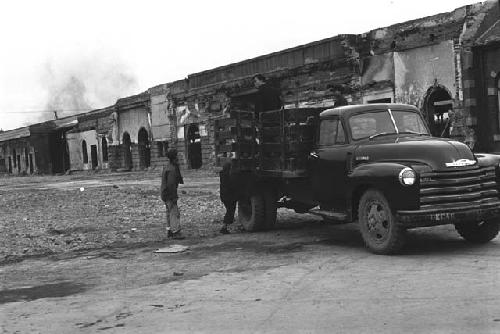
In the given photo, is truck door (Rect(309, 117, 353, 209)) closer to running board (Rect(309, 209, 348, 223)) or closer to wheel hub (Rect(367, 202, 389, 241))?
running board (Rect(309, 209, 348, 223))

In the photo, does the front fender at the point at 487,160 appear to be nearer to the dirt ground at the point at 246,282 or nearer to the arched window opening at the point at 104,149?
the dirt ground at the point at 246,282

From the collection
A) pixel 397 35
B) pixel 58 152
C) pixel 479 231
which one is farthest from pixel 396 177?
pixel 58 152

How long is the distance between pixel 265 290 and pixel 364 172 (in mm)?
2394

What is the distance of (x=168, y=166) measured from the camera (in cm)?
1030

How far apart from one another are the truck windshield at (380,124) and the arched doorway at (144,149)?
32103mm

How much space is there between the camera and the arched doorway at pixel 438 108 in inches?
796

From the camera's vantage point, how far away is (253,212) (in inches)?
416

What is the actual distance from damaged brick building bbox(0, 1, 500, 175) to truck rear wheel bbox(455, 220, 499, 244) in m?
3.85

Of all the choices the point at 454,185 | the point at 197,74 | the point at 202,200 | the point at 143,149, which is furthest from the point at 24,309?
the point at 143,149

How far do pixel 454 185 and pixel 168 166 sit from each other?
5040 mm

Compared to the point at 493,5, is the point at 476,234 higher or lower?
lower

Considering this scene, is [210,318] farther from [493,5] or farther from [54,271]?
[493,5]

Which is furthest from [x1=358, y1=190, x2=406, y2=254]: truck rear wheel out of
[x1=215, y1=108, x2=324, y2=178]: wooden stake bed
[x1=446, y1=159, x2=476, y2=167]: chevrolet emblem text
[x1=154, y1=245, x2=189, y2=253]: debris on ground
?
[x1=154, y1=245, x2=189, y2=253]: debris on ground

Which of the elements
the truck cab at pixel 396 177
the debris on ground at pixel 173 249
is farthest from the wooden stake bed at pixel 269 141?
the debris on ground at pixel 173 249
